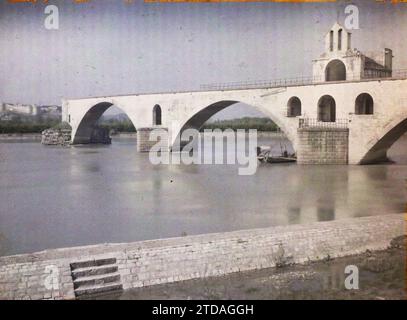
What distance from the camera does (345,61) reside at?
2483 centimetres

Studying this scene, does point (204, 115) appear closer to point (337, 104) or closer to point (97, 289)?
point (337, 104)

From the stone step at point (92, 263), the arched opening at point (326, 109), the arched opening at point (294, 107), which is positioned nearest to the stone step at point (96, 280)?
the stone step at point (92, 263)

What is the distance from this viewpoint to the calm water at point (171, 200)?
31.5ft

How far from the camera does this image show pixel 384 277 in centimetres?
722

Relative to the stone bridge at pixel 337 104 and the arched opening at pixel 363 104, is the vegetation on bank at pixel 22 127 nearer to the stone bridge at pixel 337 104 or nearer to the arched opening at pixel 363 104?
the stone bridge at pixel 337 104

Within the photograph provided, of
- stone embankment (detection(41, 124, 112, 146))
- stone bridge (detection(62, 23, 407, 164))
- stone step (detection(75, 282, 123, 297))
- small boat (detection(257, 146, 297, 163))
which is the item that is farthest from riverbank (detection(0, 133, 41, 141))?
stone step (detection(75, 282, 123, 297))

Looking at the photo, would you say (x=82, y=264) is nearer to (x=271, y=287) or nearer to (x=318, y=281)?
(x=271, y=287)

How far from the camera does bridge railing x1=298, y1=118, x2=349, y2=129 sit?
22703 millimetres

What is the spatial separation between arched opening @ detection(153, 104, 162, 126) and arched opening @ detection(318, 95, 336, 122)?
1476 cm

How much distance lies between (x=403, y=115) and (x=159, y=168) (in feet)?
36.0

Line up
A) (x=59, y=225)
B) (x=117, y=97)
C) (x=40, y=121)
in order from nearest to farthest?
(x=59, y=225)
(x=117, y=97)
(x=40, y=121)

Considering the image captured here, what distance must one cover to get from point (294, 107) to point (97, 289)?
69.3ft

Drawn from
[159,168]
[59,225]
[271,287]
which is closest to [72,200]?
[59,225]

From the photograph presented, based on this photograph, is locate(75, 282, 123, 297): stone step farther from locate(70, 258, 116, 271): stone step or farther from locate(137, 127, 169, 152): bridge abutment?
locate(137, 127, 169, 152): bridge abutment
